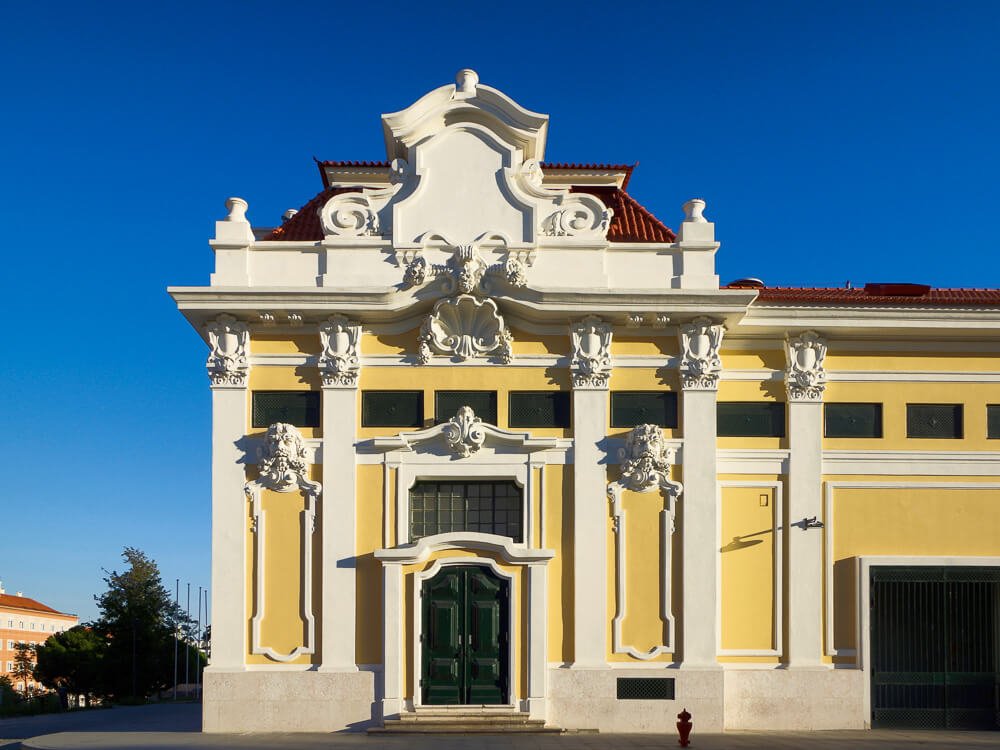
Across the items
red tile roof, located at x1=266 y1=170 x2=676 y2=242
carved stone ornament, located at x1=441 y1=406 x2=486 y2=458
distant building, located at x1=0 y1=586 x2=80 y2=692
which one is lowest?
distant building, located at x1=0 y1=586 x2=80 y2=692

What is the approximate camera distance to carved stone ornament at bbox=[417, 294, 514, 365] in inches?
812

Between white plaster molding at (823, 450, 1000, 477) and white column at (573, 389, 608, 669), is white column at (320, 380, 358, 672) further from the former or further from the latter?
white plaster molding at (823, 450, 1000, 477)

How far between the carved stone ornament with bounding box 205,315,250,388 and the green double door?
5732 mm

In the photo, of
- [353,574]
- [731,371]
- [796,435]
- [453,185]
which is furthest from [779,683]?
[453,185]

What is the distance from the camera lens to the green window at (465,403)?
68.1ft

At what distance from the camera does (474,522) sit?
2080 centimetres

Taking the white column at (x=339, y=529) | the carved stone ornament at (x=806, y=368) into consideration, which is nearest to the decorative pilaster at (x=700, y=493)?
the carved stone ornament at (x=806, y=368)

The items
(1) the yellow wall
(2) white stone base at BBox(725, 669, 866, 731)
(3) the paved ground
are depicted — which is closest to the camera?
(3) the paved ground

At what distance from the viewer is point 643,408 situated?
20891 millimetres

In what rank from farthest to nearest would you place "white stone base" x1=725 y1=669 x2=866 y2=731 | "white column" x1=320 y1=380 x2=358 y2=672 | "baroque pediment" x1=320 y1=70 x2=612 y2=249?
"baroque pediment" x1=320 y1=70 x2=612 y2=249 < "white stone base" x1=725 y1=669 x2=866 y2=731 < "white column" x1=320 y1=380 x2=358 y2=672

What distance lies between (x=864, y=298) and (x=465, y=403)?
9.11 meters

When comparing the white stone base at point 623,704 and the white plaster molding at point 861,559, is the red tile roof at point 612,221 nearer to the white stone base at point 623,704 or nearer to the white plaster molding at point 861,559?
the white plaster molding at point 861,559

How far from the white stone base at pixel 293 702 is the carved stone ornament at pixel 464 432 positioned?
16.3 feet

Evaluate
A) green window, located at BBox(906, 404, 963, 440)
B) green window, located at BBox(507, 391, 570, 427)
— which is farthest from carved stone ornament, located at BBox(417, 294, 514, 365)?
green window, located at BBox(906, 404, 963, 440)
